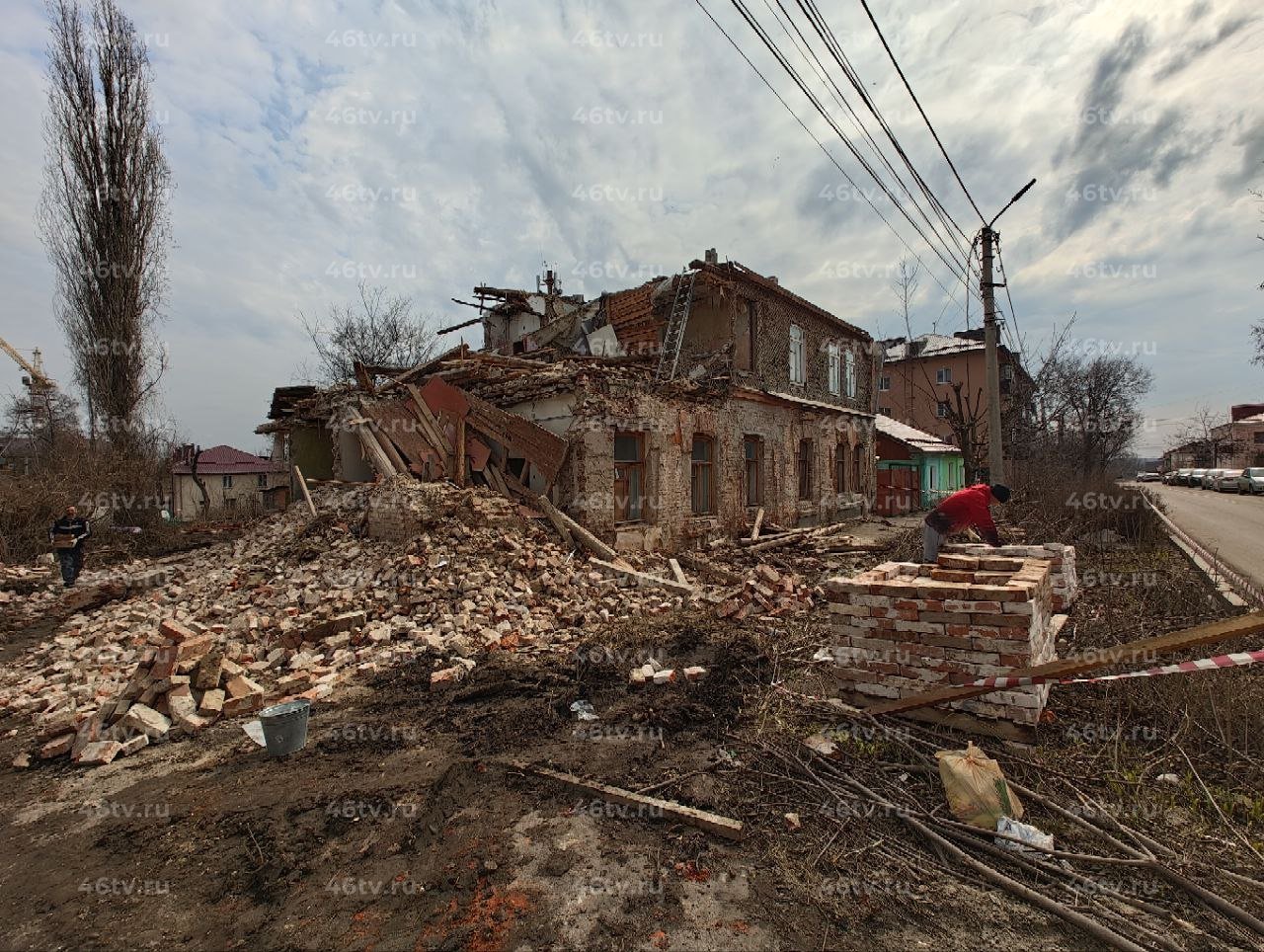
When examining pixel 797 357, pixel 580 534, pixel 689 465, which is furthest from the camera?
pixel 797 357

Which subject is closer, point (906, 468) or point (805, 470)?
point (805, 470)

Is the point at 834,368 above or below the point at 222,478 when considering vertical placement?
above

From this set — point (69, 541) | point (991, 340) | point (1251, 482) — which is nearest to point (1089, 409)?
point (1251, 482)

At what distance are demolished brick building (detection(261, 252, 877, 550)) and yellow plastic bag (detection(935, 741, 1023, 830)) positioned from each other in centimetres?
846

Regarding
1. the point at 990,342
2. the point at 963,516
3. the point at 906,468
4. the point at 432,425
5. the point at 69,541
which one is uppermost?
the point at 990,342

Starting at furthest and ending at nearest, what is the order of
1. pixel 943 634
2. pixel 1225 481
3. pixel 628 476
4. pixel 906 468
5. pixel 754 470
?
pixel 1225 481
pixel 906 468
pixel 754 470
pixel 628 476
pixel 943 634

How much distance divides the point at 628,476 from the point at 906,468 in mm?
18926

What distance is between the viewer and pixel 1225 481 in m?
33.1

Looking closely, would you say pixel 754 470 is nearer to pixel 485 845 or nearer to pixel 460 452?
pixel 460 452

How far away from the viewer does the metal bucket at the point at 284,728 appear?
459 cm

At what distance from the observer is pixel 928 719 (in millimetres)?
4270

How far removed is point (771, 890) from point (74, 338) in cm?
2243

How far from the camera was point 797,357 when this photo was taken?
60.9 ft

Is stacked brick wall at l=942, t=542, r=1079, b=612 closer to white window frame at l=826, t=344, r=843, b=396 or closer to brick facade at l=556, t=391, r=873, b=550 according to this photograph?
brick facade at l=556, t=391, r=873, b=550
